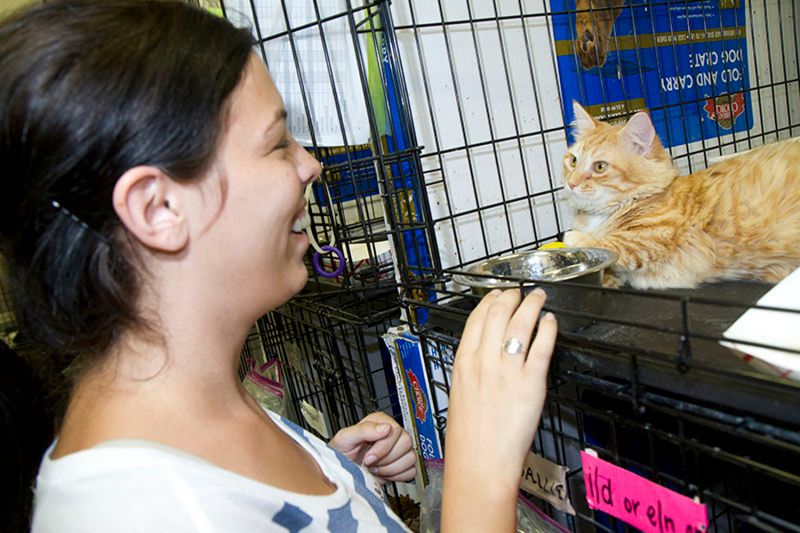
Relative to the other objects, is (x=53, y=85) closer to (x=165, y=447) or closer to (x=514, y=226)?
(x=165, y=447)

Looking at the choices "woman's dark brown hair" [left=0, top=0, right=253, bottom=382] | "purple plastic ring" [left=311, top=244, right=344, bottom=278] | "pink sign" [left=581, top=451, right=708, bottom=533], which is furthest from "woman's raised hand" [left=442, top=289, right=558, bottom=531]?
"purple plastic ring" [left=311, top=244, right=344, bottom=278]

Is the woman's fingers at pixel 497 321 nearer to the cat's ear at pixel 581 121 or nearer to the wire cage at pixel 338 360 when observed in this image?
the wire cage at pixel 338 360

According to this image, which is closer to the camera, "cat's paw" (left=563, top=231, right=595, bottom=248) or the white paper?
the white paper

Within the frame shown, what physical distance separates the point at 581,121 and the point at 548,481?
0.88 meters

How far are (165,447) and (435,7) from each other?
101 centimetres

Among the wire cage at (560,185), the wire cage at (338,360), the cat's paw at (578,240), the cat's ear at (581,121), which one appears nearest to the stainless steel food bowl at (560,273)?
the wire cage at (560,185)

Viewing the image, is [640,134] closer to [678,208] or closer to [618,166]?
[618,166]

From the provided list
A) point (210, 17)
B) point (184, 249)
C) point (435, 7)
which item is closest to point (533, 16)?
point (435, 7)

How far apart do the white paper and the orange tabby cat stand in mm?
536

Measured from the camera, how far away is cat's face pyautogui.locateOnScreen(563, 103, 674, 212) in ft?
3.86

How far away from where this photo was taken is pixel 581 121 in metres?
1.25

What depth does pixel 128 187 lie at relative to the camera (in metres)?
0.45

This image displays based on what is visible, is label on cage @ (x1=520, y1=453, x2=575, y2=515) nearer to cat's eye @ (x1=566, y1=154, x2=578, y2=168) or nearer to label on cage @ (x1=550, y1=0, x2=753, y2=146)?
cat's eye @ (x1=566, y1=154, x2=578, y2=168)

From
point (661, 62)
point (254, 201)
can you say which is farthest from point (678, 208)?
point (254, 201)
